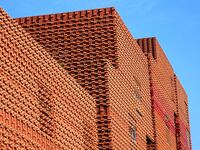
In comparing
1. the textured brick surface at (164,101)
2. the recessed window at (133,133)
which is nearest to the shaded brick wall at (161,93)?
the textured brick surface at (164,101)

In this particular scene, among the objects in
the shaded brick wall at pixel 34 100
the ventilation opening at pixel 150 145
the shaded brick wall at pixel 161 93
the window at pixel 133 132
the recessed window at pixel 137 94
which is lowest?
the shaded brick wall at pixel 34 100

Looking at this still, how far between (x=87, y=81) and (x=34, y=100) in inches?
347

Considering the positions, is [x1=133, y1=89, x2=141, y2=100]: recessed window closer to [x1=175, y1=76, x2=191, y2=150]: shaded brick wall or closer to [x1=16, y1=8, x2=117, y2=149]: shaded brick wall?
[x1=16, y1=8, x2=117, y2=149]: shaded brick wall

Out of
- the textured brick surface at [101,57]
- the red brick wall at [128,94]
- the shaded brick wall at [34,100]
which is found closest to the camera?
the shaded brick wall at [34,100]

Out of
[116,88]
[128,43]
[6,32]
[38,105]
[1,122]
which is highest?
[128,43]

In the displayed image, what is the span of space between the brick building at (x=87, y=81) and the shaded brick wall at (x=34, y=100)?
36 mm

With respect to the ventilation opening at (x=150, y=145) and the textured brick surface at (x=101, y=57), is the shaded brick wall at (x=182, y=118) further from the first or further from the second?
the textured brick surface at (x=101, y=57)

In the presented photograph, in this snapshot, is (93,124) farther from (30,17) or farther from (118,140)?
(30,17)

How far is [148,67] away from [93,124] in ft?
43.8

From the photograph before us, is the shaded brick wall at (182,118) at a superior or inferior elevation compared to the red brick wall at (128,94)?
superior

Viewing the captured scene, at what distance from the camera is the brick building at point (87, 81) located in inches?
827

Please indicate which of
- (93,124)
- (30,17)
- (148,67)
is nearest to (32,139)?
(93,124)

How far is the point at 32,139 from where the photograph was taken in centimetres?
2072

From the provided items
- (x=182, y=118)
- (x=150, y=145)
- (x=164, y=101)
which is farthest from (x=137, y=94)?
(x=182, y=118)
